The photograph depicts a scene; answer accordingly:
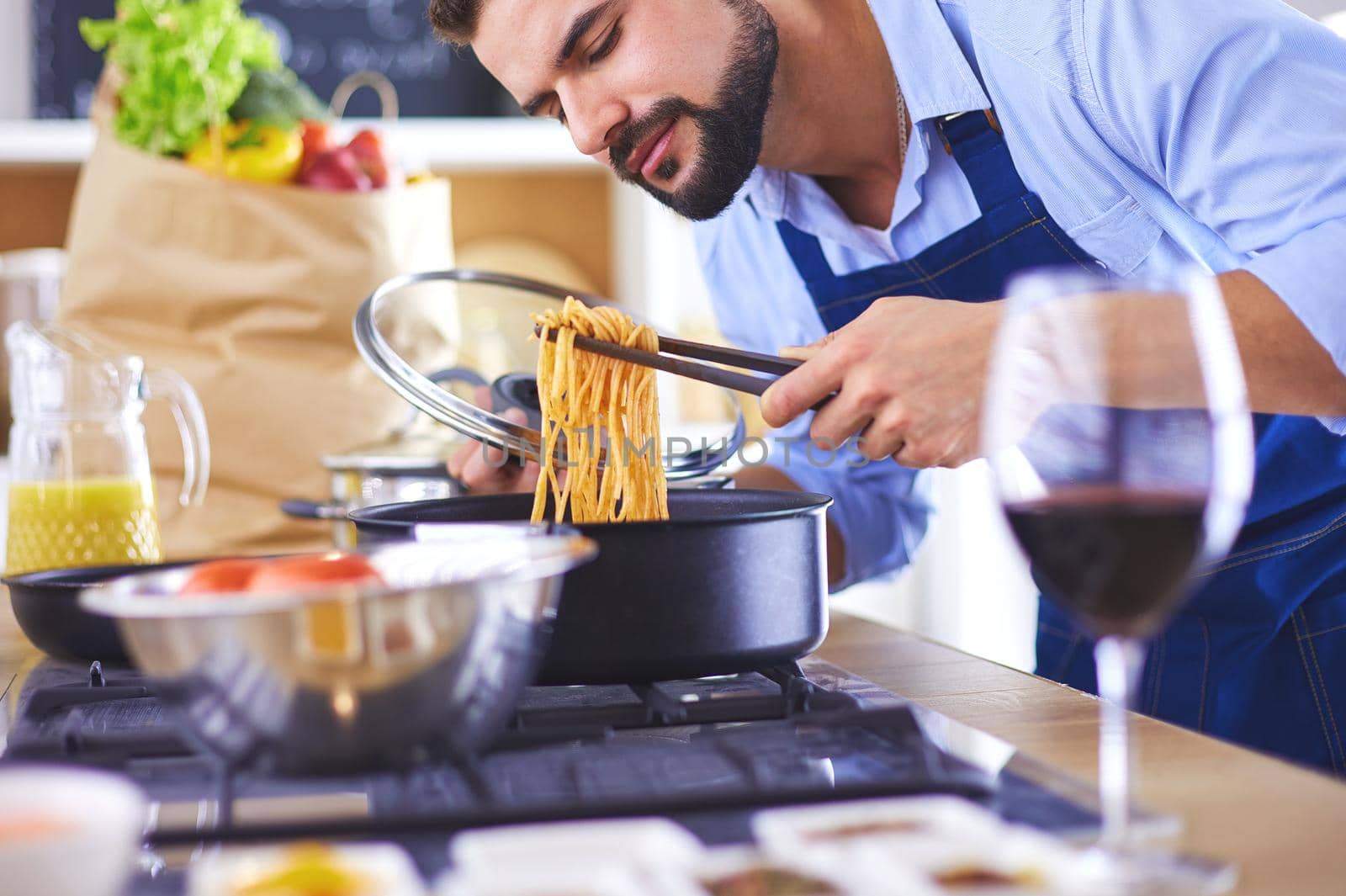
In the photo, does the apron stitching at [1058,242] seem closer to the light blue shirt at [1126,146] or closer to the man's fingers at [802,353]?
the light blue shirt at [1126,146]

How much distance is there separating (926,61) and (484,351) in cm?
52

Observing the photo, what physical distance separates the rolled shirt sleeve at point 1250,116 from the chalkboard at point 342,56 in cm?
222

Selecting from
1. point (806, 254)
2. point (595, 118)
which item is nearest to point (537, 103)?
point (595, 118)

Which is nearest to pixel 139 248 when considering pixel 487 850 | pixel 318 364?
pixel 318 364

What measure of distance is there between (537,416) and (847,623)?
320 mm

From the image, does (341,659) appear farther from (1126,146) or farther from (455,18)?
(455,18)

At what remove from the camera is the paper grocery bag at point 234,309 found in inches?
65.7

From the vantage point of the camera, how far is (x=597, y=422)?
1.11 metres

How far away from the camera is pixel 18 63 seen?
2.90 metres

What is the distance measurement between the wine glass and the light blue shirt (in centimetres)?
48

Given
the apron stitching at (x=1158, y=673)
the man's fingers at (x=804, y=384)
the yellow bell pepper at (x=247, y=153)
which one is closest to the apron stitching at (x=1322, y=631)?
the apron stitching at (x=1158, y=673)

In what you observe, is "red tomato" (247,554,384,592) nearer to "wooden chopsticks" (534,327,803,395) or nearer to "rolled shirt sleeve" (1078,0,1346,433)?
"wooden chopsticks" (534,327,803,395)

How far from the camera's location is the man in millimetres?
940

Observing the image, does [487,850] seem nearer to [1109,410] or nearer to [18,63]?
[1109,410]
